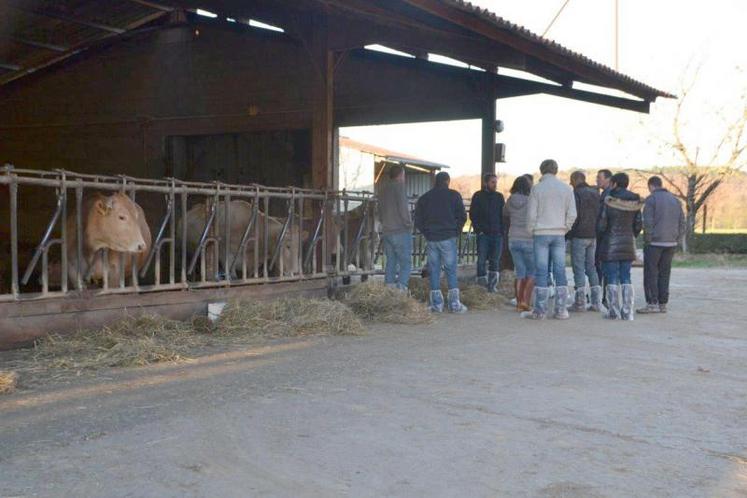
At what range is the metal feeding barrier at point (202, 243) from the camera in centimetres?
696

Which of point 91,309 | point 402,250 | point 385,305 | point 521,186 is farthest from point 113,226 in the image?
point 521,186

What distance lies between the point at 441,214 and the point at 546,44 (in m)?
2.66

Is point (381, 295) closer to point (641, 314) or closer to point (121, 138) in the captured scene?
point (641, 314)

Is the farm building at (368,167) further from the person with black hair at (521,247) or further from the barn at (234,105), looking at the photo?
the person with black hair at (521,247)

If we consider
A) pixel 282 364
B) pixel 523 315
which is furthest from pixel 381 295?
pixel 282 364

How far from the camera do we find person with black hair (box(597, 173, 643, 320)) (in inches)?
362

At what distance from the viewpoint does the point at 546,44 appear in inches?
384

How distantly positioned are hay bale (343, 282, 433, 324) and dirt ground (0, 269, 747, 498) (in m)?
1.63

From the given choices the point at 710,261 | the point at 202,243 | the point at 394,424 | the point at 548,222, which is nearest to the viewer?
the point at 394,424

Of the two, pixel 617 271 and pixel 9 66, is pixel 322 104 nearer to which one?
pixel 617 271

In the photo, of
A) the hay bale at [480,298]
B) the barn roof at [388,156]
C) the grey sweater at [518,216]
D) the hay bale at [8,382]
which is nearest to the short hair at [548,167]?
the grey sweater at [518,216]

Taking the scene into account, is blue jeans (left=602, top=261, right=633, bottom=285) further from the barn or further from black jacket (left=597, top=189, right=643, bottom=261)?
the barn

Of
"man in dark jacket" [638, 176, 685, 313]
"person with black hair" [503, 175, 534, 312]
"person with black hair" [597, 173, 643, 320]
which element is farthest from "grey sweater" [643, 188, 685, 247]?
"person with black hair" [503, 175, 534, 312]

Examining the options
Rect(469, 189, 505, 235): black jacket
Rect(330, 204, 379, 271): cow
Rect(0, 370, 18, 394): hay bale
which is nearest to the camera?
Rect(0, 370, 18, 394): hay bale
